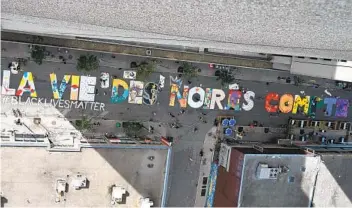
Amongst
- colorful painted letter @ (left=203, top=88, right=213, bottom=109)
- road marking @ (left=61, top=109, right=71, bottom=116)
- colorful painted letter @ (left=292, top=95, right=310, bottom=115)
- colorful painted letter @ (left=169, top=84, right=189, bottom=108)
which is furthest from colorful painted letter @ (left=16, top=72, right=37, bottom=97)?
colorful painted letter @ (left=292, top=95, right=310, bottom=115)

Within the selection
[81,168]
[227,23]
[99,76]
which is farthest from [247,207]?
[227,23]

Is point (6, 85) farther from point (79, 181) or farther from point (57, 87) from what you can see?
point (79, 181)

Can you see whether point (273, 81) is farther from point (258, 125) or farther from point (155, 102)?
point (155, 102)

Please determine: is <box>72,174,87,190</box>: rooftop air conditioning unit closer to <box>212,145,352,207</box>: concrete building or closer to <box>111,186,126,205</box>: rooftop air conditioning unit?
<box>111,186,126,205</box>: rooftop air conditioning unit

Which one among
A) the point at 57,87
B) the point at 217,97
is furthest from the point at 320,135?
the point at 57,87

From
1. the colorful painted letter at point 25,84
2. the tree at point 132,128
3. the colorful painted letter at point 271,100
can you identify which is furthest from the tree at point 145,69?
the colorful painted letter at point 271,100
